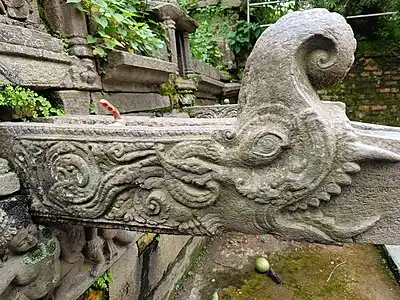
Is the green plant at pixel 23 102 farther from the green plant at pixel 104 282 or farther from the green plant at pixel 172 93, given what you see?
the green plant at pixel 172 93

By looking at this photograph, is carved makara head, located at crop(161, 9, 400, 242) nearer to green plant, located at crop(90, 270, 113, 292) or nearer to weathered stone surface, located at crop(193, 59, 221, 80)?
green plant, located at crop(90, 270, 113, 292)

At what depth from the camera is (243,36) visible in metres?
5.64

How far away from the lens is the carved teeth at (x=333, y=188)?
82 centimetres

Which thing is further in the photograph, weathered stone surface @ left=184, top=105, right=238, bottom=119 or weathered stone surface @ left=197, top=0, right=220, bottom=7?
weathered stone surface @ left=197, top=0, right=220, bottom=7

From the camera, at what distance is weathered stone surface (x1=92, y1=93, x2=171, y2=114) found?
67.5 inches

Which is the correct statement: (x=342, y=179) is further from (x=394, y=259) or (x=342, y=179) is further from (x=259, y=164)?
(x=394, y=259)

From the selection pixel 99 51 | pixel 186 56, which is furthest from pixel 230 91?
pixel 99 51

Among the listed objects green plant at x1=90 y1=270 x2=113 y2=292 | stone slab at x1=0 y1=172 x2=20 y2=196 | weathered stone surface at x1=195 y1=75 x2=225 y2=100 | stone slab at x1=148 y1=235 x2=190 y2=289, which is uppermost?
weathered stone surface at x1=195 y1=75 x2=225 y2=100

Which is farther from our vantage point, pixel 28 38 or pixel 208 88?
pixel 208 88

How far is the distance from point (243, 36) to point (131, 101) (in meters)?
4.09

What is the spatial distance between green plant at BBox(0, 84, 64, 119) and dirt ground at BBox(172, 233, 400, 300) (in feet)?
5.81

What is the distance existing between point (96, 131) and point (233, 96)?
4.21m

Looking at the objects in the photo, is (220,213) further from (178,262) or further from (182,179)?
(178,262)

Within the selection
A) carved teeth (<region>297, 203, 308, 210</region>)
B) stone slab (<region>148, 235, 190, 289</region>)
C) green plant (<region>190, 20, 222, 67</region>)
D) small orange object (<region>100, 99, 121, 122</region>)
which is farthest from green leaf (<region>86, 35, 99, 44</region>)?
green plant (<region>190, 20, 222, 67</region>)
